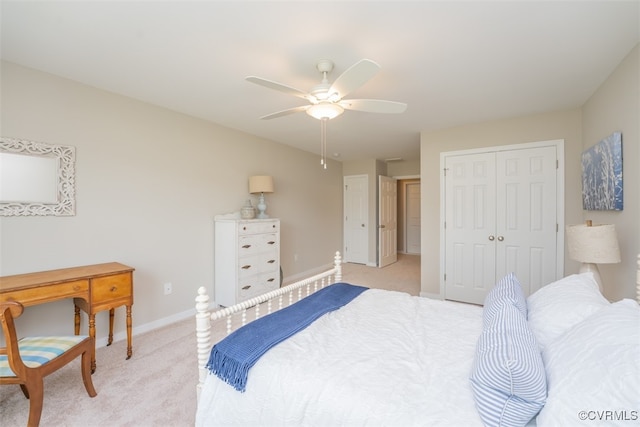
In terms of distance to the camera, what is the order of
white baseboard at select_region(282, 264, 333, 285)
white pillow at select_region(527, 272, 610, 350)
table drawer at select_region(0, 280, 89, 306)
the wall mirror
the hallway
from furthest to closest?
1. white baseboard at select_region(282, 264, 333, 285)
2. the hallway
3. the wall mirror
4. table drawer at select_region(0, 280, 89, 306)
5. white pillow at select_region(527, 272, 610, 350)

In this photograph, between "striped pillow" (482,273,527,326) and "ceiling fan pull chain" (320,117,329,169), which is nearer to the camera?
"striped pillow" (482,273,527,326)

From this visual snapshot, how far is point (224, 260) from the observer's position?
3.45 meters

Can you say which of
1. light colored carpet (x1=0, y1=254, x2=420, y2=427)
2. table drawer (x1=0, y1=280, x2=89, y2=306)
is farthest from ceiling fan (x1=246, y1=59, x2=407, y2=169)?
light colored carpet (x1=0, y1=254, x2=420, y2=427)

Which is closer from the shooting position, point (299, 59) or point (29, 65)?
point (299, 59)

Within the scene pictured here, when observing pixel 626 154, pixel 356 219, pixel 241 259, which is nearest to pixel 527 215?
pixel 626 154

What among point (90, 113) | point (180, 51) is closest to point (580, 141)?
point (180, 51)

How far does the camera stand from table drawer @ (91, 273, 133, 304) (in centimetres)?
214

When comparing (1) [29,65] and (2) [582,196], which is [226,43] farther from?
(2) [582,196]

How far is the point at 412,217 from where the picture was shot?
7.70 m

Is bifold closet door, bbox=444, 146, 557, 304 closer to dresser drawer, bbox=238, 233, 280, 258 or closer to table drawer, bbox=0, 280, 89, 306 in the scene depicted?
dresser drawer, bbox=238, 233, 280, 258

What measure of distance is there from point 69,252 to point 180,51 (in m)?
1.93

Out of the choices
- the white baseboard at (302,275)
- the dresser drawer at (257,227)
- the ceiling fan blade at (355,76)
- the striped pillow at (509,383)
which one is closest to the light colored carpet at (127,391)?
the dresser drawer at (257,227)

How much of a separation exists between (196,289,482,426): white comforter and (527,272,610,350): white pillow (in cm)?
30

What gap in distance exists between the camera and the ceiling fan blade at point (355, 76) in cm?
146
